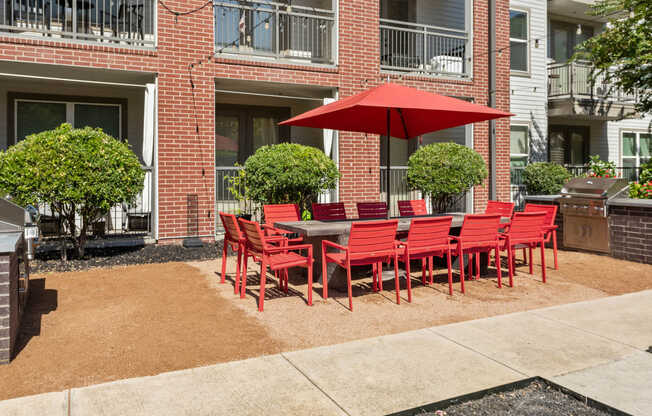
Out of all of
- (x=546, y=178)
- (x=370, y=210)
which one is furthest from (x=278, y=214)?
(x=546, y=178)

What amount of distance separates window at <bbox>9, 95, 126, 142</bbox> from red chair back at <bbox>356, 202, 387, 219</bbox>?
620 cm

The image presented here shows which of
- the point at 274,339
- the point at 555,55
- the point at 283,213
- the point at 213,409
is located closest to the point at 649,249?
the point at 283,213

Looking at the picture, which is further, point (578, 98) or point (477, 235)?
point (578, 98)

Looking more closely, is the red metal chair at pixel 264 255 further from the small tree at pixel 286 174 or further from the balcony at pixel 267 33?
the balcony at pixel 267 33

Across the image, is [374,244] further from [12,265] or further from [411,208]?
[411,208]

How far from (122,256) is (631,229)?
8.24m

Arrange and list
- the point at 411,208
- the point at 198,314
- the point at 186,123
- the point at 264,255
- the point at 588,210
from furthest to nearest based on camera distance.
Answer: the point at 186,123
the point at 411,208
the point at 588,210
the point at 264,255
the point at 198,314

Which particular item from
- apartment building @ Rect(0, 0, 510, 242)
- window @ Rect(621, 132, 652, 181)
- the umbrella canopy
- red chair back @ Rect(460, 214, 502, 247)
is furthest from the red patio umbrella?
window @ Rect(621, 132, 652, 181)

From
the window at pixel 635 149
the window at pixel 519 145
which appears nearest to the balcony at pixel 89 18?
the window at pixel 519 145

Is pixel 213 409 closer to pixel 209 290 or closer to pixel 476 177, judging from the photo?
pixel 209 290

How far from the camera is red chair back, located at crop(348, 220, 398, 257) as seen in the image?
16.9 feet

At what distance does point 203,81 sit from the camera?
977 cm

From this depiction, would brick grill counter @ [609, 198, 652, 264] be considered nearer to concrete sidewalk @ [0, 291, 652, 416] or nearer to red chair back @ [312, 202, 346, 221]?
concrete sidewalk @ [0, 291, 652, 416]

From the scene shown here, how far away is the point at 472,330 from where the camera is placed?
4383 mm
